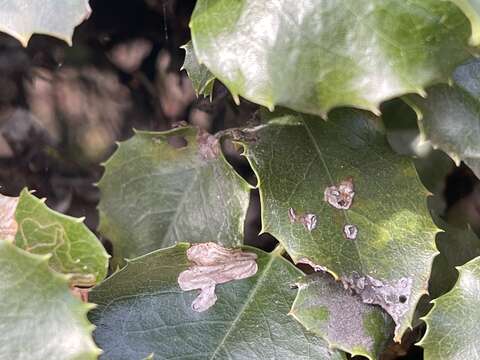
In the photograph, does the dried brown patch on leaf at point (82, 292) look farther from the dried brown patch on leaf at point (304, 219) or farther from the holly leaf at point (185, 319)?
the dried brown patch on leaf at point (304, 219)

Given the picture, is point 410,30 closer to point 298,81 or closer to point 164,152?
point 298,81

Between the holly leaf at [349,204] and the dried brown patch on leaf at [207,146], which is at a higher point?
the holly leaf at [349,204]

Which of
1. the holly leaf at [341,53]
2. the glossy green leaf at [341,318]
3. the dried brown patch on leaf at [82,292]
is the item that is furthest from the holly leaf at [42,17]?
Answer: the glossy green leaf at [341,318]

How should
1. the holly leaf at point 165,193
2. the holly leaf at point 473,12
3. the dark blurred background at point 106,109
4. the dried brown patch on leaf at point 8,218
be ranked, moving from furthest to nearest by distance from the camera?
the dark blurred background at point 106,109 → the holly leaf at point 165,193 → the dried brown patch on leaf at point 8,218 → the holly leaf at point 473,12

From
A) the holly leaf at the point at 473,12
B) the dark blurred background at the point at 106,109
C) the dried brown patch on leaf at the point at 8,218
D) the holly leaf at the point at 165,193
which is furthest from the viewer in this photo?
the dark blurred background at the point at 106,109

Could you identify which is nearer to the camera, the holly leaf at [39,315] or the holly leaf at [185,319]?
the holly leaf at [39,315]

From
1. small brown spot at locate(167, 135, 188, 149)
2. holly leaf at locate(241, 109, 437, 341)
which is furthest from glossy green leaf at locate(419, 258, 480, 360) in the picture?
small brown spot at locate(167, 135, 188, 149)
